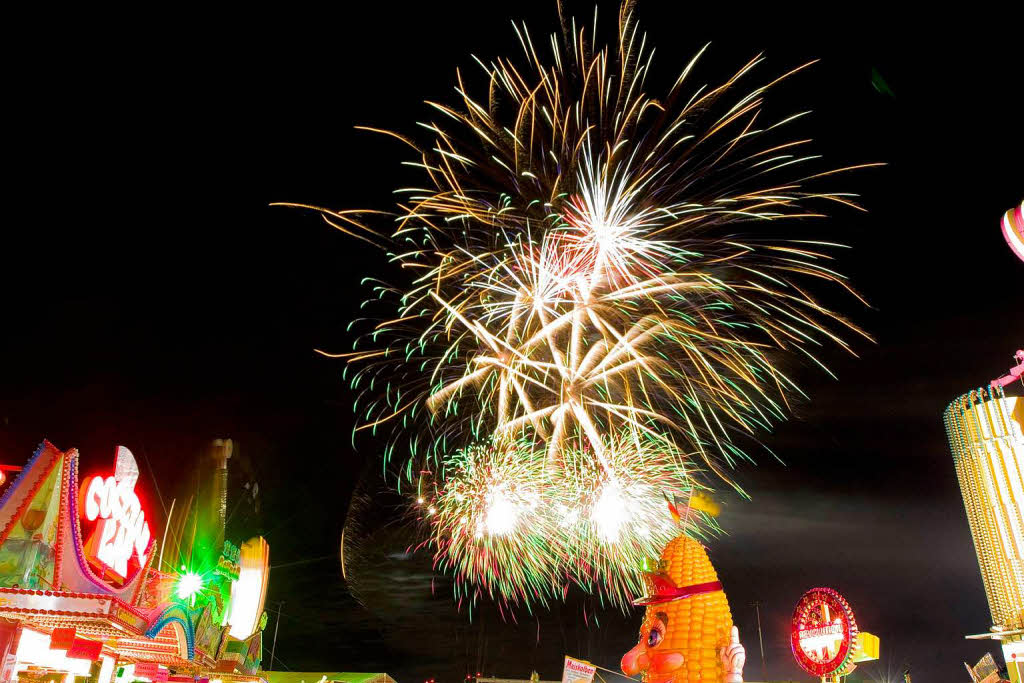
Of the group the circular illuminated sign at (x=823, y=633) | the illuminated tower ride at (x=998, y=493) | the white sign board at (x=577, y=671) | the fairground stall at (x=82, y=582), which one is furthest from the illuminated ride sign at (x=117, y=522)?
the illuminated tower ride at (x=998, y=493)

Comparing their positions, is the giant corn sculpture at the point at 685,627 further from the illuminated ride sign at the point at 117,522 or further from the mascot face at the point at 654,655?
the illuminated ride sign at the point at 117,522

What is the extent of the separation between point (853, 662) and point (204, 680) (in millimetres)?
17751

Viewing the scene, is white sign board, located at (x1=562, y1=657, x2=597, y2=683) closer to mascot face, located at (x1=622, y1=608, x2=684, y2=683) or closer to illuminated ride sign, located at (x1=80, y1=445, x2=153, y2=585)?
mascot face, located at (x1=622, y1=608, x2=684, y2=683)

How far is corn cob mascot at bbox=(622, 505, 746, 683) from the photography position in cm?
1249

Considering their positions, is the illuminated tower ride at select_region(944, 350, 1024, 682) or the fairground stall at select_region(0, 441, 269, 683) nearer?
the fairground stall at select_region(0, 441, 269, 683)

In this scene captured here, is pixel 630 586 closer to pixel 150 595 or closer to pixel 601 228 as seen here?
pixel 601 228

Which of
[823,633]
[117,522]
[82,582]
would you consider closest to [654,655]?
[823,633]

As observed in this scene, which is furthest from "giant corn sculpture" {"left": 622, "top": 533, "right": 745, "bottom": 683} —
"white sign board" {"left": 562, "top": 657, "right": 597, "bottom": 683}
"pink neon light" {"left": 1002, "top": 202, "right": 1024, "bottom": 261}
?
"pink neon light" {"left": 1002, "top": 202, "right": 1024, "bottom": 261}

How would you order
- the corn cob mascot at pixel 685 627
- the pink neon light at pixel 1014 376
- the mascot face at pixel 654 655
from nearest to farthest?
the corn cob mascot at pixel 685 627 → the mascot face at pixel 654 655 → the pink neon light at pixel 1014 376

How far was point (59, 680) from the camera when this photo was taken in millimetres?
14156

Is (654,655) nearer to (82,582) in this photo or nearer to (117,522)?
(82,582)

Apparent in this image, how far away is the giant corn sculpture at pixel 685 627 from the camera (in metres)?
12.5

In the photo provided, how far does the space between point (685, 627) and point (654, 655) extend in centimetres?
71

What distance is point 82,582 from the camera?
1291 cm
